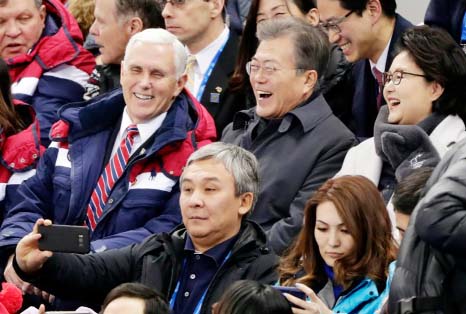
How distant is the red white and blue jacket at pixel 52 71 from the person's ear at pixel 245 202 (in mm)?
2207

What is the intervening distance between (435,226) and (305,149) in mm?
2383

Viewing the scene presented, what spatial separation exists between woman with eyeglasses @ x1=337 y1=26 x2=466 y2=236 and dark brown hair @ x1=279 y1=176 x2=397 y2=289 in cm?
54

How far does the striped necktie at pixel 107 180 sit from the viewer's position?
7531 mm

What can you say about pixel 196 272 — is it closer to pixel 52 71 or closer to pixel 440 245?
pixel 440 245

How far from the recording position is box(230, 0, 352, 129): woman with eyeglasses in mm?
7965

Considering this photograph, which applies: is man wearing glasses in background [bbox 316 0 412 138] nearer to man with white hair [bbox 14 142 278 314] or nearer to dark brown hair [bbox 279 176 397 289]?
man with white hair [bbox 14 142 278 314]

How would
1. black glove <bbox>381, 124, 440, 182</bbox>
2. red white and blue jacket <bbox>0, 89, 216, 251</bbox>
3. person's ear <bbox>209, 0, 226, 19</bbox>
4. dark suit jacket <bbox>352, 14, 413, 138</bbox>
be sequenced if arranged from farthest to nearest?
person's ear <bbox>209, 0, 226, 19</bbox>
dark suit jacket <bbox>352, 14, 413, 138</bbox>
red white and blue jacket <bbox>0, 89, 216, 251</bbox>
black glove <bbox>381, 124, 440, 182</bbox>

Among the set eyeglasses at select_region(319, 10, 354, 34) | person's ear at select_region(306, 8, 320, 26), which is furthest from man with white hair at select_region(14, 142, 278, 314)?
person's ear at select_region(306, 8, 320, 26)

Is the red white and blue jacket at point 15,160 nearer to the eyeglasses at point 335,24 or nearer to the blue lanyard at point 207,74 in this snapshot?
the blue lanyard at point 207,74

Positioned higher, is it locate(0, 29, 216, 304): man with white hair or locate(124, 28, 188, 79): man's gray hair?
locate(124, 28, 188, 79): man's gray hair

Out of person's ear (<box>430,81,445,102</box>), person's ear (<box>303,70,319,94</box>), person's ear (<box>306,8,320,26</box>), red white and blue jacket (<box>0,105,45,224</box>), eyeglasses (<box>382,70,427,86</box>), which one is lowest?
red white and blue jacket (<box>0,105,45,224</box>)

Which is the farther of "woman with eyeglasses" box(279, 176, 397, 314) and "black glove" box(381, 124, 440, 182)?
"black glove" box(381, 124, 440, 182)

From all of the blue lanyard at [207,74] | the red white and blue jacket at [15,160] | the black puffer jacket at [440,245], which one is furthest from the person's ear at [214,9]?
the black puffer jacket at [440,245]

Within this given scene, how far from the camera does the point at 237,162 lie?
6.77 meters
